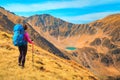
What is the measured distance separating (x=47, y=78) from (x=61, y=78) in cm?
272

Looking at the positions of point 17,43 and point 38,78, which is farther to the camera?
point 38,78

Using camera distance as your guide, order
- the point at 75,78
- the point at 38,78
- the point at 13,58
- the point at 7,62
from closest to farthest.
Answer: the point at 38,78 < the point at 7,62 < the point at 13,58 < the point at 75,78

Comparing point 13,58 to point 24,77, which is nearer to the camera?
point 24,77

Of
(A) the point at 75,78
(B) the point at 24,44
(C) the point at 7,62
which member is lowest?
(A) the point at 75,78

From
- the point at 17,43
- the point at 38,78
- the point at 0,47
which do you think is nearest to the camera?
the point at 17,43

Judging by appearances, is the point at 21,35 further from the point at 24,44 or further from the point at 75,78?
the point at 75,78

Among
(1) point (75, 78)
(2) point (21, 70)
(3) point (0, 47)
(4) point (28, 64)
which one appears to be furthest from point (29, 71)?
(3) point (0, 47)

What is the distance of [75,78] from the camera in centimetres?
2881

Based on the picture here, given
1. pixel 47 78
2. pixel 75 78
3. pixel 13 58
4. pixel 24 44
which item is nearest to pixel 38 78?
pixel 47 78

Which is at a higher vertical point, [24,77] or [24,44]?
[24,44]

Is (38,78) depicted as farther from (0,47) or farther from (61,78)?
(0,47)

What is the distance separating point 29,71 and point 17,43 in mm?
3411

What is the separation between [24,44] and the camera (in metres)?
21.9

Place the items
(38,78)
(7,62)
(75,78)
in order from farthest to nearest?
(75,78), (7,62), (38,78)
